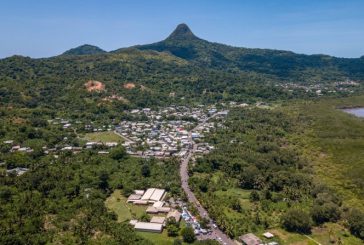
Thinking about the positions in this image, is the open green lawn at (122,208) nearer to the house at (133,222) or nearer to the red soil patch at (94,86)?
the house at (133,222)

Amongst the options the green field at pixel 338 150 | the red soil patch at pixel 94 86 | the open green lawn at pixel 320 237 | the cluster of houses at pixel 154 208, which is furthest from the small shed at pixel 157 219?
the red soil patch at pixel 94 86

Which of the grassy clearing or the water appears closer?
the grassy clearing

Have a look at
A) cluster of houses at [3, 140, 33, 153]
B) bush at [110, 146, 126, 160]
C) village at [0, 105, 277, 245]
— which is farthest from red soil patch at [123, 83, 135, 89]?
bush at [110, 146, 126, 160]

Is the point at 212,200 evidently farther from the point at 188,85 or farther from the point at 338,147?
the point at 188,85

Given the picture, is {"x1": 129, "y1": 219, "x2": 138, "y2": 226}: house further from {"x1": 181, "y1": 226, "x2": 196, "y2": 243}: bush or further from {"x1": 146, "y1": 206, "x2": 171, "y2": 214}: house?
{"x1": 181, "y1": 226, "x2": 196, "y2": 243}: bush

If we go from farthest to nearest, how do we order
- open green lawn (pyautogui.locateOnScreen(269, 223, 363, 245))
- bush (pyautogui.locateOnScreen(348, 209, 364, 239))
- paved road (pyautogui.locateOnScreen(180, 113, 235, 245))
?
1. bush (pyautogui.locateOnScreen(348, 209, 364, 239))
2. open green lawn (pyautogui.locateOnScreen(269, 223, 363, 245))
3. paved road (pyautogui.locateOnScreen(180, 113, 235, 245))
